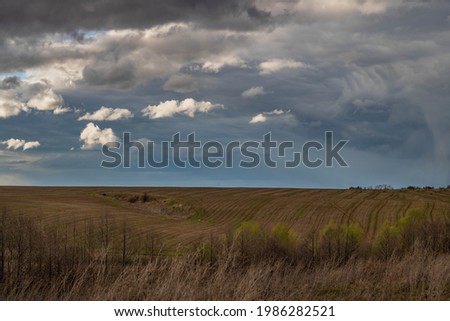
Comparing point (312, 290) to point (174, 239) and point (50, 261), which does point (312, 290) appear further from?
point (174, 239)

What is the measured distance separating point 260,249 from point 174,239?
17.3m

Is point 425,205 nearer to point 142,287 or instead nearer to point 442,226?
point 442,226

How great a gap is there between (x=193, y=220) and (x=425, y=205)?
43.8m

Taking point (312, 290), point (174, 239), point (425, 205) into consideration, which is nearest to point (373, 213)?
point (425, 205)

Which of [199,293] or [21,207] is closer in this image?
[199,293]

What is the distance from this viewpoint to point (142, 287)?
8.96 m

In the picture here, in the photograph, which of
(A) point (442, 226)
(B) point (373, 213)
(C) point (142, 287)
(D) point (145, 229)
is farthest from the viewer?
(B) point (373, 213)

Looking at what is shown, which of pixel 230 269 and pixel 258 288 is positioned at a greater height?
pixel 230 269

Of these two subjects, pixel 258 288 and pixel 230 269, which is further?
pixel 230 269

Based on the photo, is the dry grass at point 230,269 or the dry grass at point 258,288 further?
the dry grass at point 230,269

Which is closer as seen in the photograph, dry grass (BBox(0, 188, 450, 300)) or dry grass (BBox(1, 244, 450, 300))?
dry grass (BBox(1, 244, 450, 300))

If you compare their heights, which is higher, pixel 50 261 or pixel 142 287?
pixel 142 287
